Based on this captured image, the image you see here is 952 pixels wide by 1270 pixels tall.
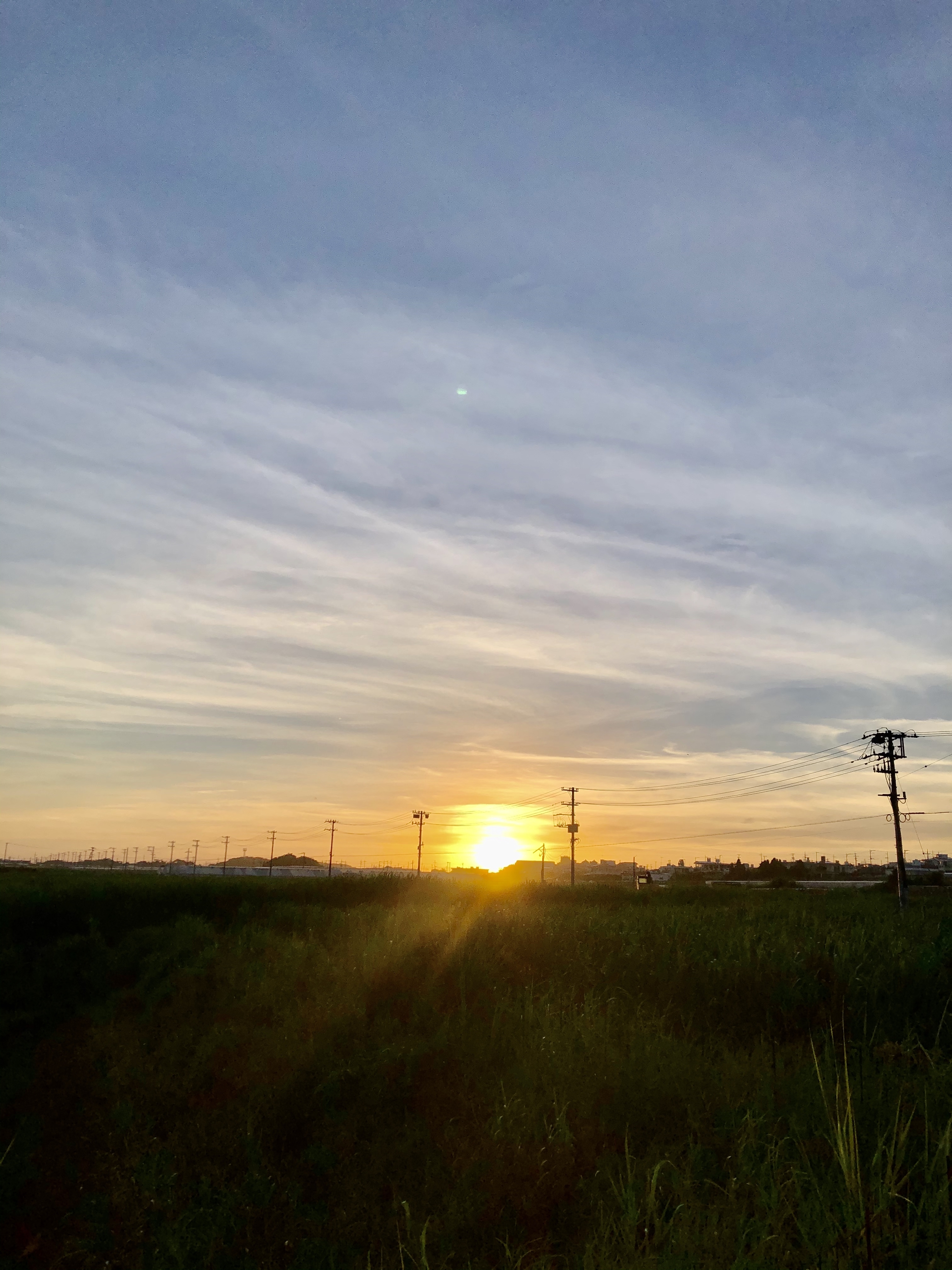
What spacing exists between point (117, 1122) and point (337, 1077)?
414cm

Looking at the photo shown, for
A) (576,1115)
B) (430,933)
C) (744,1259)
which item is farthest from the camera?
(430,933)

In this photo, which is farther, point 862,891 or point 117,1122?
point 862,891

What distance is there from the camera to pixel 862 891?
78625 mm

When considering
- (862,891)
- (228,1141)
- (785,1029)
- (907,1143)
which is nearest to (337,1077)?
(228,1141)

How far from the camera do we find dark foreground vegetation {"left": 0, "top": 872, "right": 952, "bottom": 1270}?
8.75m

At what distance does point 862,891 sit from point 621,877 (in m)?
75.9

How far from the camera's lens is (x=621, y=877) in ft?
496

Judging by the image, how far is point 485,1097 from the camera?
45.3 ft

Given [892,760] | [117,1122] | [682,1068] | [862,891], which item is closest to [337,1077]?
[117,1122]

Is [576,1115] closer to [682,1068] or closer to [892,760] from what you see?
[682,1068]

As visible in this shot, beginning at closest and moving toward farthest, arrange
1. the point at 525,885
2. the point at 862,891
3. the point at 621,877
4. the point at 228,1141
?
the point at 228,1141, the point at 525,885, the point at 862,891, the point at 621,877

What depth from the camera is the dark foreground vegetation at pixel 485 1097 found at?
344 inches

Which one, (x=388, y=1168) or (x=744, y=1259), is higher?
(x=744, y=1259)

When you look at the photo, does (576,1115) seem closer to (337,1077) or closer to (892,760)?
(337,1077)
